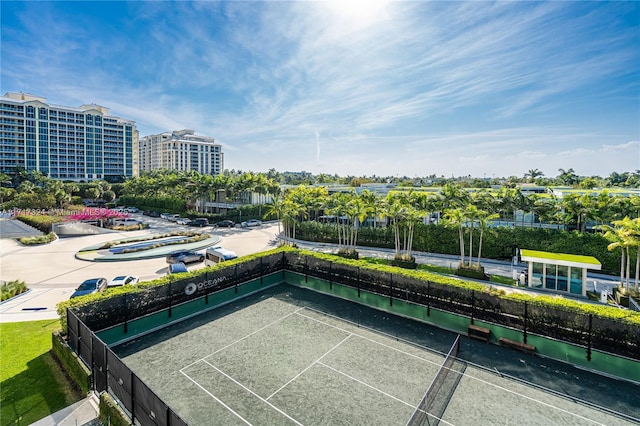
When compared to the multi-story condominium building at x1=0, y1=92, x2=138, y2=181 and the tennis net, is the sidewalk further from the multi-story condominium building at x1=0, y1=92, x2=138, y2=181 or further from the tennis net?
the multi-story condominium building at x1=0, y1=92, x2=138, y2=181

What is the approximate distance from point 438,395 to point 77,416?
39.5 feet

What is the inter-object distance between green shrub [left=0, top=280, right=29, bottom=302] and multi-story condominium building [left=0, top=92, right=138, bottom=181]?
120 meters

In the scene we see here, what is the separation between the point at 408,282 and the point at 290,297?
7940mm

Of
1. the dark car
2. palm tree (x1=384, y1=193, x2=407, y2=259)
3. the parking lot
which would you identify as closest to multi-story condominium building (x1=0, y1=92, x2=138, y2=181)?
the parking lot

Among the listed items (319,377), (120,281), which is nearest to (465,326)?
(319,377)

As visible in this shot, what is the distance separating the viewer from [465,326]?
17.2 m

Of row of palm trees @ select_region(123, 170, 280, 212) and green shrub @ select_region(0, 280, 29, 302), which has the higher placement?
row of palm trees @ select_region(123, 170, 280, 212)

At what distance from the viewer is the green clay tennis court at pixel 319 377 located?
11.1 meters

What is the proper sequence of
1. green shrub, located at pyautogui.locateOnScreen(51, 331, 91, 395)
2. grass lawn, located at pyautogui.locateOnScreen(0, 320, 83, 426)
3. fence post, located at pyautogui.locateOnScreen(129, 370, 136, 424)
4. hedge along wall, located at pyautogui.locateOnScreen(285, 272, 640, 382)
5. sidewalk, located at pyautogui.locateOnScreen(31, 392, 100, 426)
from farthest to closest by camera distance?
hedge along wall, located at pyautogui.locateOnScreen(285, 272, 640, 382)
green shrub, located at pyautogui.locateOnScreen(51, 331, 91, 395)
grass lawn, located at pyautogui.locateOnScreen(0, 320, 83, 426)
sidewalk, located at pyautogui.locateOnScreen(31, 392, 100, 426)
fence post, located at pyautogui.locateOnScreen(129, 370, 136, 424)

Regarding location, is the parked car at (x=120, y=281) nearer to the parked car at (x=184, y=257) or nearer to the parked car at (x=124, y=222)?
the parked car at (x=184, y=257)

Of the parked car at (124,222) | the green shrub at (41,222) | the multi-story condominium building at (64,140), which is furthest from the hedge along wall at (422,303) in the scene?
the multi-story condominium building at (64,140)

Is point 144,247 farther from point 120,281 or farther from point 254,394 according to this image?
point 254,394

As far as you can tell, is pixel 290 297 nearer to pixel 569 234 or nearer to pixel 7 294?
pixel 7 294

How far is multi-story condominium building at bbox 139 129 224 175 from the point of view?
17825 centimetres
